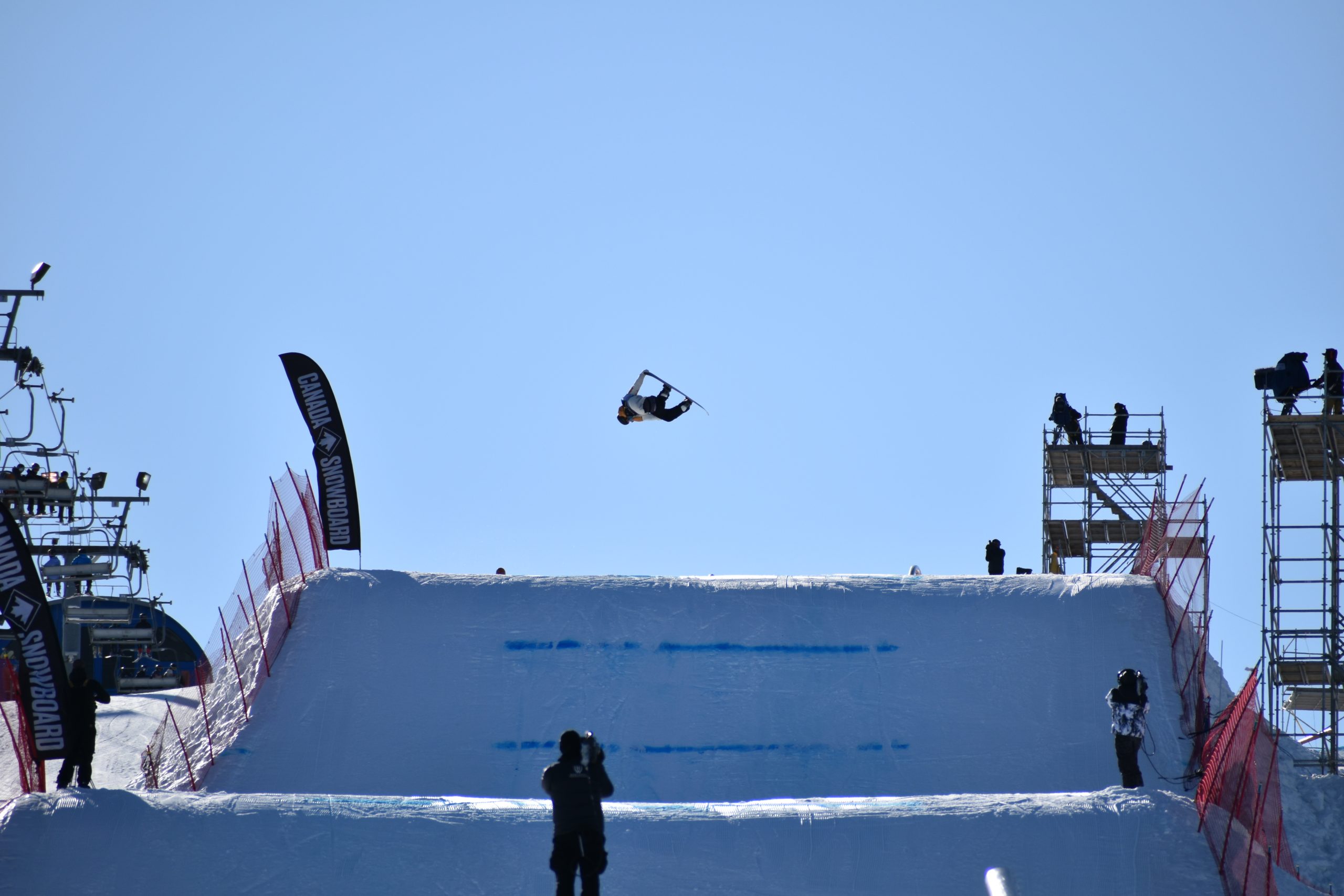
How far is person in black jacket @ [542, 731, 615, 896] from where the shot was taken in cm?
916

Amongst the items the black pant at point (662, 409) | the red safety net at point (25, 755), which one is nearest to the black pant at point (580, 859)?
the red safety net at point (25, 755)

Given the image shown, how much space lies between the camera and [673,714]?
1695 centimetres

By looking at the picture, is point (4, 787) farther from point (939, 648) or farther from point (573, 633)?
point (939, 648)

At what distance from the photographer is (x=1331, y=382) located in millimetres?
19875

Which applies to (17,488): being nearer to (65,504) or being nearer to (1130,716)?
(65,504)

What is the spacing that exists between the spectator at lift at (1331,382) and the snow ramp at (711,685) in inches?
151

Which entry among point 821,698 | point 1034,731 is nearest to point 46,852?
point 821,698

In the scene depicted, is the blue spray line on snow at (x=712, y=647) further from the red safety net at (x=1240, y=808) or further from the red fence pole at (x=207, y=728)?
the red safety net at (x=1240, y=808)

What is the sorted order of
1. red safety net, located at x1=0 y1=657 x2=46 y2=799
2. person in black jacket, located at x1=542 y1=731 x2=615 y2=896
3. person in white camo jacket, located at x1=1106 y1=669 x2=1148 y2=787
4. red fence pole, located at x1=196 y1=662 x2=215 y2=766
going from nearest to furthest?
person in black jacket, located at x1=542 y1=731 x2=615 y2=896, person in white camo jacket, located at x1=1106 y1=669 x2=1148 y2=787, red safety net, located at x1=0 y1=657 x2=46 y2=799, red fence pole, located at x1=196 y1=662 x2=215 y2=766

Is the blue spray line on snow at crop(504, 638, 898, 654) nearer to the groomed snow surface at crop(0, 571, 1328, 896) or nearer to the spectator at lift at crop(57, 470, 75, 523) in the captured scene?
the groomed snow surface at crop(0, 571, 1328, 896)

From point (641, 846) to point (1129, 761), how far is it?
4148mm

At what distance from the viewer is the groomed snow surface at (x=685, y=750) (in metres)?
11.7

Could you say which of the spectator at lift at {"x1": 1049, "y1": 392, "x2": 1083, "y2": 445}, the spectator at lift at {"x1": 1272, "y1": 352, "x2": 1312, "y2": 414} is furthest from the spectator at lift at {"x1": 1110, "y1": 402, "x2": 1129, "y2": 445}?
the spectator at lift at {"x1": 1272, "y1": 352, "x2": 1312, "y2": 414}

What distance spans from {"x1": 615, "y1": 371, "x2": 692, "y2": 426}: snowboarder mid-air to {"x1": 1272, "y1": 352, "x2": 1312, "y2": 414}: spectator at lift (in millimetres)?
7569
